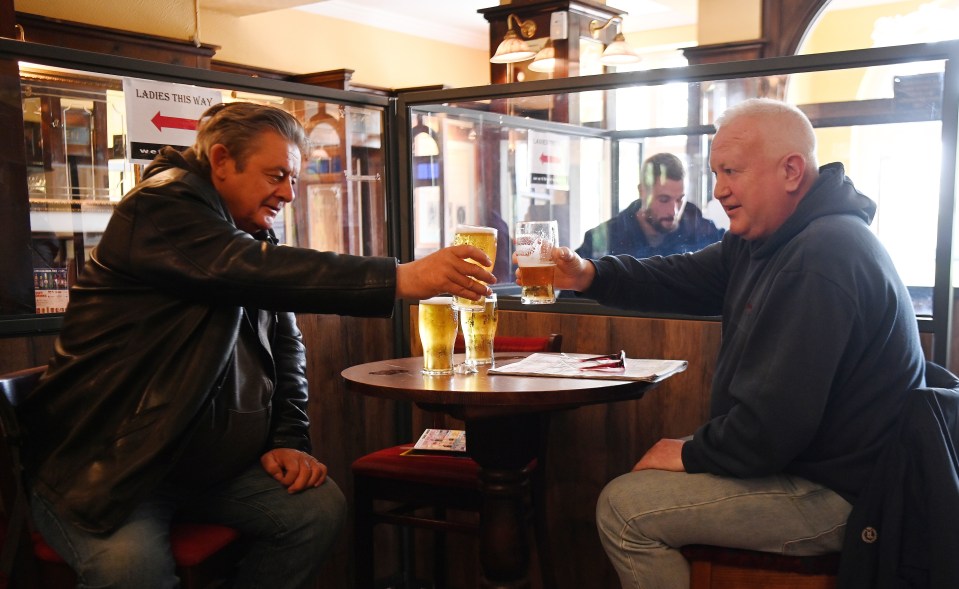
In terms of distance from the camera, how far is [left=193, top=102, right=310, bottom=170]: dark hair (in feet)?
6.26

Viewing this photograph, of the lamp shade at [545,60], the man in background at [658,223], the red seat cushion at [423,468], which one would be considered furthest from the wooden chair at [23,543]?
the lamp shade at [545,60]

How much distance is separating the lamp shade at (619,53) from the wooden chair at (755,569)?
5.30m

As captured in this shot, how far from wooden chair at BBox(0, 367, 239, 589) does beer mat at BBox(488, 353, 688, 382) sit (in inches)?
28.6

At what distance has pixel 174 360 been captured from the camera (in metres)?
1.76

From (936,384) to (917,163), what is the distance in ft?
2.46

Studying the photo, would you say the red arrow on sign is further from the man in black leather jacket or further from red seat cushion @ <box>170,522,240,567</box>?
red seat cushion @ <box>170,522,240,567</box>

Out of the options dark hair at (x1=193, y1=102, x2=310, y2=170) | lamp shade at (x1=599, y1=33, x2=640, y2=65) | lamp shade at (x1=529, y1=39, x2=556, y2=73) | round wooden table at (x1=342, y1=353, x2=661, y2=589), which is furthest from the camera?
lamp shade at (x1=599, y1=33, x2=640, y2=65)

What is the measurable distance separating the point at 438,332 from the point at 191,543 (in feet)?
2.25

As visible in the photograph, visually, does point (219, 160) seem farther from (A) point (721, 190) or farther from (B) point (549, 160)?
(B) point (549, 160)

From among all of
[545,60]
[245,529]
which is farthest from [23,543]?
[545,60]

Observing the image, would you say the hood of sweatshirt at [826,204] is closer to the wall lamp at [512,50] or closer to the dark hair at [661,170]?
the dark hair at [661,170]

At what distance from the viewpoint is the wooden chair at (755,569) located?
1735 mm

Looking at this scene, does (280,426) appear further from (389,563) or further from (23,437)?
(389,563)

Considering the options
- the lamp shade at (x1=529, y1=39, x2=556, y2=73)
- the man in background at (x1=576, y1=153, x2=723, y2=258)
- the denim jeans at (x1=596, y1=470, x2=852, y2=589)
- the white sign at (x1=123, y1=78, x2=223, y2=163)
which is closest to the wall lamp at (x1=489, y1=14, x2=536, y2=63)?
the lamp shade at (x1=529, y1=39, x2=556, y2=73)
